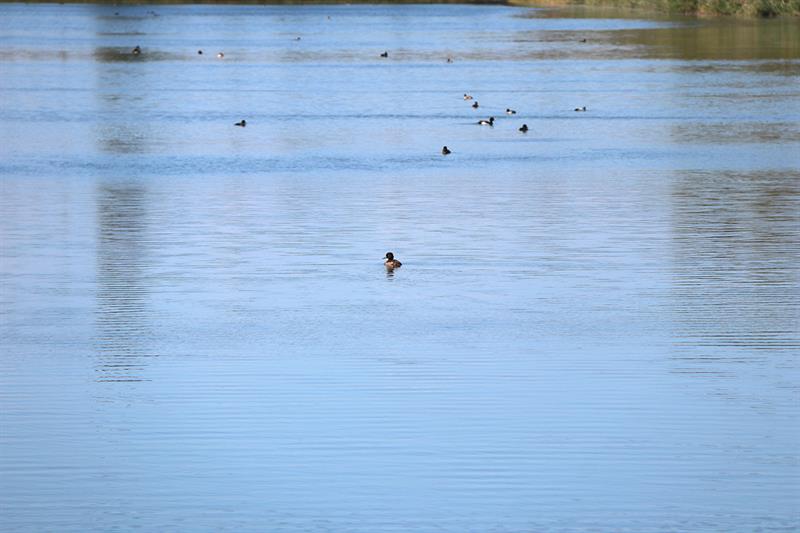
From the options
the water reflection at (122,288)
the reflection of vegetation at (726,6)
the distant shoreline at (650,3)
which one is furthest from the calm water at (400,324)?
the distant shoreline at (650,3)

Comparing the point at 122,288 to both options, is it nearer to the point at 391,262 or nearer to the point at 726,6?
the point at 391,262

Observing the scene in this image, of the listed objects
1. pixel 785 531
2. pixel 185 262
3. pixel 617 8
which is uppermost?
pixel 617 8

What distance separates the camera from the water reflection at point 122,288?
1459cm

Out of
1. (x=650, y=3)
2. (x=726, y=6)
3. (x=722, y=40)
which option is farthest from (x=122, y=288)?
(x=650, y=3)

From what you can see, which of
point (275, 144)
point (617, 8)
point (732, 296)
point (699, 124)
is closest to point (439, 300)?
point (732, 296)

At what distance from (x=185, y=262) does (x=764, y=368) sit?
7.36m

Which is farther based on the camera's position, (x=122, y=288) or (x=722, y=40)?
(x=722, y=40)

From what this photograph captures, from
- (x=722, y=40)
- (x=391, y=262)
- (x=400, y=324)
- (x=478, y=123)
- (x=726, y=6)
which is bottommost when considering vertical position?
(x=400, y=324)

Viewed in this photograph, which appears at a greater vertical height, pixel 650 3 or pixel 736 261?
pixel 650 3

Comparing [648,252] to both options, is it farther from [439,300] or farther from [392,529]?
[392,529]

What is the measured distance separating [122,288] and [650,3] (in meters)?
87.3

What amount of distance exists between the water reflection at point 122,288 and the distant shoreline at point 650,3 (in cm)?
6472

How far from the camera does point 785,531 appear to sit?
10.1 metres

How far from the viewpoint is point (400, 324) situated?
1591 cm
